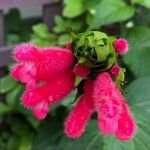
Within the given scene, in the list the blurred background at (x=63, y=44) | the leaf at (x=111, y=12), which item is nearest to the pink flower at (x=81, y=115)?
the blurred background at (x=63, y=44)

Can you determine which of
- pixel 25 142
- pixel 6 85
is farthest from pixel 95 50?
pixel 25 142

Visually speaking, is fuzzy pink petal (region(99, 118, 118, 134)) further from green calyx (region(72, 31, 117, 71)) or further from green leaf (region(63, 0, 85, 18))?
green leaf (region(63, 0, 85, 18))

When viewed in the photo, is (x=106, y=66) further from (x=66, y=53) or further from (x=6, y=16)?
(x=6, y=16)

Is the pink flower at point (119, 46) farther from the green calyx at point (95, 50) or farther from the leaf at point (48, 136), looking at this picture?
the leaf at point (48, 136)

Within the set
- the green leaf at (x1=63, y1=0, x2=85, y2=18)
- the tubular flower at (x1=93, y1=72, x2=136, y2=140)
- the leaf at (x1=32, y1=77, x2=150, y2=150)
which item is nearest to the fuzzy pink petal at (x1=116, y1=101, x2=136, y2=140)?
the tubular flower at (x1=93, y1=72, x2=136, y2=140)

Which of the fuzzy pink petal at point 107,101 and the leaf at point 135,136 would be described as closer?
the fuzzy pink petal at point 107,101

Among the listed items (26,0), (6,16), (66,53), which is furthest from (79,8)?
(66,53)

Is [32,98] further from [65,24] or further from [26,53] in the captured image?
[65,24]

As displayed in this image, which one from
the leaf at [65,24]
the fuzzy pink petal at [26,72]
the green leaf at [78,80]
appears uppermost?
the fuzzy pink petal at [26,72]
